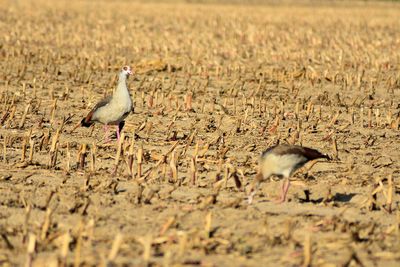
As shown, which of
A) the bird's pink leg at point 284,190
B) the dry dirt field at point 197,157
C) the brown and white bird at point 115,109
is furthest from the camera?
the brown and white bird at point 115,109

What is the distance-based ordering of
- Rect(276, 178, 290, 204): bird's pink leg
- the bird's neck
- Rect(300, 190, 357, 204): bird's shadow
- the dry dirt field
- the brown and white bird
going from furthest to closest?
the bird's neck
the brown and white bird
Rect(300, 190, 357, 204): bird's shadow
Rect(276, 178, 290, 204): bird's pink leg
the dry dirt field

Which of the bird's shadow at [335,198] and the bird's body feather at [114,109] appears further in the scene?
the bird's body feather at [114,109]

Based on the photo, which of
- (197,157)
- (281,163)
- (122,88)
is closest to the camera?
(281,163)

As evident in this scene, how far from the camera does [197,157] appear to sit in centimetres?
952

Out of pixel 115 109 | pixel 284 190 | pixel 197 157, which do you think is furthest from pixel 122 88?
pixel 284 190

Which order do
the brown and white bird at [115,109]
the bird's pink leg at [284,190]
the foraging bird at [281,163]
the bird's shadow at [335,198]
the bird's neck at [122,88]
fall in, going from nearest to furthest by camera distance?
1. the foraging bird at [281,163]
2. the bird's pink leg at [284,190]
3. the bird's shadow at [335,198]
4. the brown and white bird at [115,109]
5. the bird's neck at [122,88]

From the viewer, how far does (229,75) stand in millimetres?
17891

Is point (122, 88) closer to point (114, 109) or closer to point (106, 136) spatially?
point (114, 109)

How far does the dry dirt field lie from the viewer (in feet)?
21.1

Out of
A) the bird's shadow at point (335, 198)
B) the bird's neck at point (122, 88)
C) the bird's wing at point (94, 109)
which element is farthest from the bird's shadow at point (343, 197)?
the bird's wing at point (94, 109)

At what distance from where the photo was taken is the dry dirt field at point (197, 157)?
21.1ft

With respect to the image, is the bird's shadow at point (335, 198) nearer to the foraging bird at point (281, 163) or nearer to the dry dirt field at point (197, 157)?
the dry dirt field at point (197, 157)

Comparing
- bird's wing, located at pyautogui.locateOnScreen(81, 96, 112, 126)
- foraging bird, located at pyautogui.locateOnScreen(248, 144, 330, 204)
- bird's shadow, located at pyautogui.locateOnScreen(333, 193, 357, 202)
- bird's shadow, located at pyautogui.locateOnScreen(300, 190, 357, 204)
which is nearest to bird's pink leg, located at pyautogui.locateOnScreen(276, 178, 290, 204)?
foraging bird, located at pyautogui.locateOnScreen(248, 144, 330, 204)

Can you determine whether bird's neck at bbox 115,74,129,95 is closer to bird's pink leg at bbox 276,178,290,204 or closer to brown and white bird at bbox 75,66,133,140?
Result: brown and white bird at bbox 75,66,133,140
